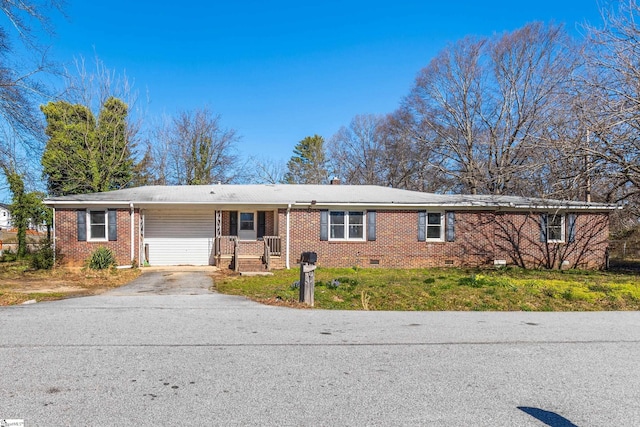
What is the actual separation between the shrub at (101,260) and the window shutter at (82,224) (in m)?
1.09

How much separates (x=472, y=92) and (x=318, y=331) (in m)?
27.3

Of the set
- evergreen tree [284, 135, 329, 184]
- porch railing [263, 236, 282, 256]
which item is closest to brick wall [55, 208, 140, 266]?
porch railing [263, 236, 282, 256]

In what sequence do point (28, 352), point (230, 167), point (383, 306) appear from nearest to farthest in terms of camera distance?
point (28, 352) < point (383, 306) < point (230, 167)

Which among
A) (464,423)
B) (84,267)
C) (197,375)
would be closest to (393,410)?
(464,423)

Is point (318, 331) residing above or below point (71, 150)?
below

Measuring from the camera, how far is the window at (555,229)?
56.5ft

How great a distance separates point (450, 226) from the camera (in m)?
16.8

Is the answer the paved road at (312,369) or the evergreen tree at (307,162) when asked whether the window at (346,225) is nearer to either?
the paved road at (312,369)

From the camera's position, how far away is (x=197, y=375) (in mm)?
4230

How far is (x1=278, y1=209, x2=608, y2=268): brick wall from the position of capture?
16.3 meters

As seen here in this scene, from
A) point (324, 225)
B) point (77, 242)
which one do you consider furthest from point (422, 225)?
point (77, 242)

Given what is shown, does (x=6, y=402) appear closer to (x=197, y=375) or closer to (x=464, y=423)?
(x=197, y=375)

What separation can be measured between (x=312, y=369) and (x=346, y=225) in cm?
1217

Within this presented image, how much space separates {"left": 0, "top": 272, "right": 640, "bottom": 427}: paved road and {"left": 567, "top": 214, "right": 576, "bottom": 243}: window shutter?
437 inches
